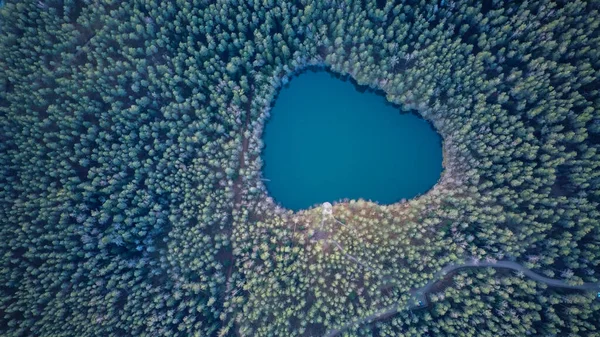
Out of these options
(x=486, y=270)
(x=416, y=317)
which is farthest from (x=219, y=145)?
(x=486, y=270)

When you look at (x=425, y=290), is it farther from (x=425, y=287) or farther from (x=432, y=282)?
(x=432, y=282)

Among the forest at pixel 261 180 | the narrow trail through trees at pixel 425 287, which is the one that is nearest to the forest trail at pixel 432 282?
the narrow trail through trees at pixel 425 287

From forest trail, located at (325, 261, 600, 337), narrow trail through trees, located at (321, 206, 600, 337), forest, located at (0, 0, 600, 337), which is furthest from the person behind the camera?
narrow trail through trees, located at (321, 206, 600, 337)

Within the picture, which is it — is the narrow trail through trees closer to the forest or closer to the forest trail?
the forest trail

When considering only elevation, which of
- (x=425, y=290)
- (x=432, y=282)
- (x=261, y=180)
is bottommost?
(x=425, y=290)

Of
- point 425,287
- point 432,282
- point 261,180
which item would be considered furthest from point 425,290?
point 261,180

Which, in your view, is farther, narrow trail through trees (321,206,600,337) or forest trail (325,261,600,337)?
narrow trail through trees (321,206,600,337)

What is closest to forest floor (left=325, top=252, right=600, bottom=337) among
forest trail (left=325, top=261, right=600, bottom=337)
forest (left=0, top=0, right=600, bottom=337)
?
forest trail (left=325, top=261, right=600, bottom=337)

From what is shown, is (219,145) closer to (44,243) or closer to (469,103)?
(44,243)
